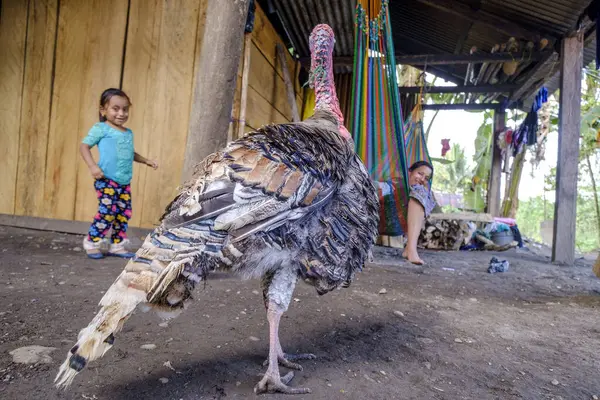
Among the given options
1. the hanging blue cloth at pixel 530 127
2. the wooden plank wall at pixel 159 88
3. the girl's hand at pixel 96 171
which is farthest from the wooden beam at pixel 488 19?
the girl's hand at pixel 96 171

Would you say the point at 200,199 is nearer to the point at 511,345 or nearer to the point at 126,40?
the point at 511,345

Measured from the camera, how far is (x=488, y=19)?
222 inches

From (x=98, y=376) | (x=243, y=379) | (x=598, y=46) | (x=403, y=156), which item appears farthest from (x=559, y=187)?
(x=98, y=376)

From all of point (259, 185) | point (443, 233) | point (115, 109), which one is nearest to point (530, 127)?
point (443, 233)

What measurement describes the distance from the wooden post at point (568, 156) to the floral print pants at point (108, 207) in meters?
5.29

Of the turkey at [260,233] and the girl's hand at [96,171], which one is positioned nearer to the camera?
the turkey at [260,233]

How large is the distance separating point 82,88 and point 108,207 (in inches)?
74.1

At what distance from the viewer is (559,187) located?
201 inches

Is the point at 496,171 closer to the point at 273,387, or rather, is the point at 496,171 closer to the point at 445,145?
the point at 445,145

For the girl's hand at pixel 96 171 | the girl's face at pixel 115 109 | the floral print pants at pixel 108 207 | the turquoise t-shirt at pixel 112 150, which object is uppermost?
the girl's face at pixel 115 109

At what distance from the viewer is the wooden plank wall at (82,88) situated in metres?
4.17

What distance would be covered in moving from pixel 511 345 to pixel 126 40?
4644 millimetres

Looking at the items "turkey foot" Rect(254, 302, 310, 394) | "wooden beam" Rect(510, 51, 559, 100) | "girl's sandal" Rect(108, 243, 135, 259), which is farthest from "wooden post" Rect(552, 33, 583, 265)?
"girl's sandal" Rect(108, 243, 135, 259)

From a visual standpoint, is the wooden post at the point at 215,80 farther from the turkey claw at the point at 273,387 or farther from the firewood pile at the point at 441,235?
the firewood pile at the point at 441,235
